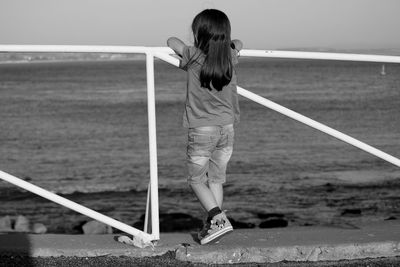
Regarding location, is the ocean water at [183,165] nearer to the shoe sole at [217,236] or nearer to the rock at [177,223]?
the rock at [177,223]

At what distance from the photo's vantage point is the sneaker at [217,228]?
3729 millimetres

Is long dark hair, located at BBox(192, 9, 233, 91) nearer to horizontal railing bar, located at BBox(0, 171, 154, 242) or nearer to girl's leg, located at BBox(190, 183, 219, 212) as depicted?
girl's leg, located at BBox(190, 183, 219, 212)

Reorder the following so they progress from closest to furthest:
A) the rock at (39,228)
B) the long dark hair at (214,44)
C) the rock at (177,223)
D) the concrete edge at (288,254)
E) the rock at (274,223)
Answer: the long dark hair at (214,44), the concrete edge at (288,254), the rock at (39,228), the rock at (177,223), the rock at (274,223)

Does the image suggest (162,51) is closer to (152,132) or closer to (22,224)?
(152,132)

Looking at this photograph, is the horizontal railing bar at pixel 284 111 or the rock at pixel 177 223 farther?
the rock at pixel 177 223

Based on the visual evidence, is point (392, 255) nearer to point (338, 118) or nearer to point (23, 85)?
point (338, 118)

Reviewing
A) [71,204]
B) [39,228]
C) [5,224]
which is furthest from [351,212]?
[71,204]

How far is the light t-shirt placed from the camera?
372cm

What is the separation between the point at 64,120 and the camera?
35938mm

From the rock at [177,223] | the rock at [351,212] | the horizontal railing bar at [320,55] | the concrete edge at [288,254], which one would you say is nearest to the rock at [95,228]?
the rock at [177,223]

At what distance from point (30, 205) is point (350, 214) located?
5.76 m

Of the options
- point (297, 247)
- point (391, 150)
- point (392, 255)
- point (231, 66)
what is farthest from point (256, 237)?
point (391, 150)

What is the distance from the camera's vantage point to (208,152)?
3.83m

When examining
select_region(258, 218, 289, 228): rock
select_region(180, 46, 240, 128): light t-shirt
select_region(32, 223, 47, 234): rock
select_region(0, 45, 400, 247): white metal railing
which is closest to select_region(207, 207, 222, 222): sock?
select_region(0, 45, 400, 247): white metal railing
